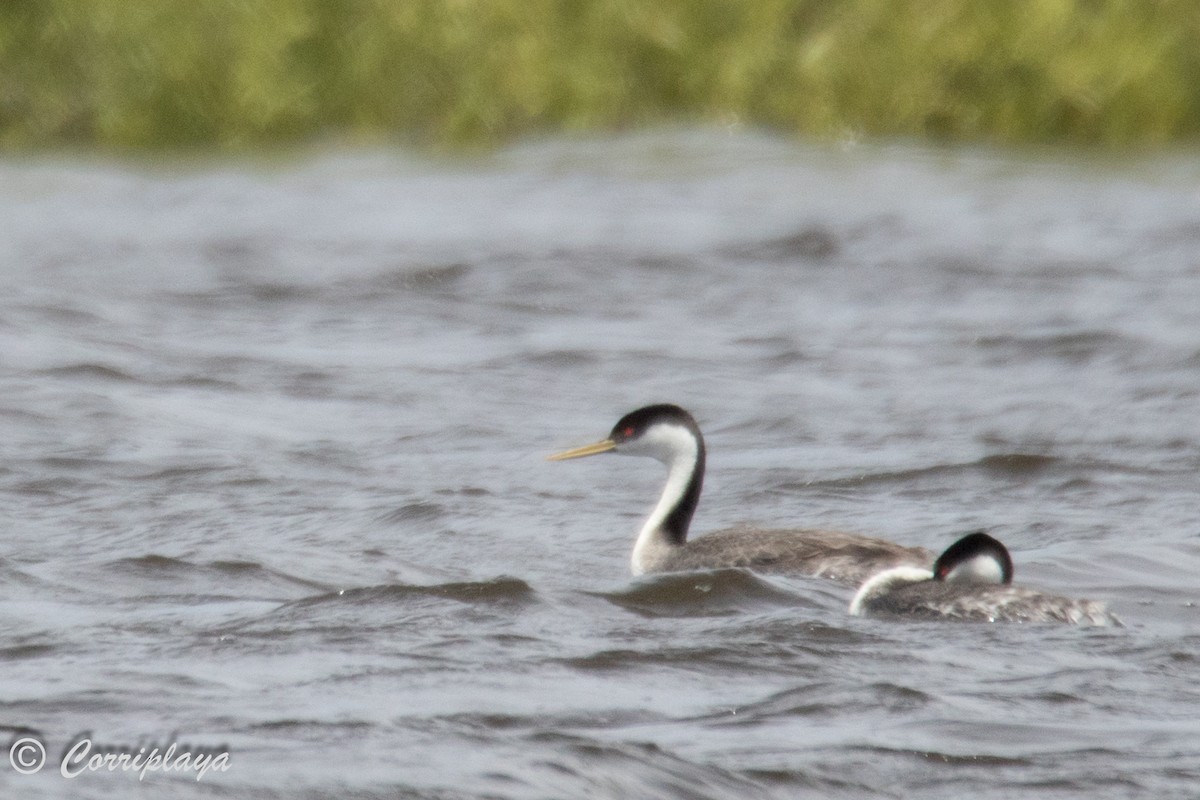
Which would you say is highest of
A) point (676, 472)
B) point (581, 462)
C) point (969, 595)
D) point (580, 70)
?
point (580, 70)

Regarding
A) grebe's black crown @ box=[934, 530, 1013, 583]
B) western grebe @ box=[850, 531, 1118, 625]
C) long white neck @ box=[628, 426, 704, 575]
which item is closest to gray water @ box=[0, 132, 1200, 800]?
western grebe @ box=[850, 531, 1118, 625]

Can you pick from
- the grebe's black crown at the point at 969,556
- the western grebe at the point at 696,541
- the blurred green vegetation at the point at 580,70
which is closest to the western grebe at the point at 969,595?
the grebe's black crown at the point at 969,556

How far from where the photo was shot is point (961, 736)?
259 inches

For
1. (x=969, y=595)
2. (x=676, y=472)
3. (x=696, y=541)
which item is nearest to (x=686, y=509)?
(x=676, y=472)

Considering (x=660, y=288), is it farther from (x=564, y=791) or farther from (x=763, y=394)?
(x=564, y=791)

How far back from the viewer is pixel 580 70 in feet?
69.5

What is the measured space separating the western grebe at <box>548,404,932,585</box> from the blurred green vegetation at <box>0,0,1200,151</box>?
11.1 metres

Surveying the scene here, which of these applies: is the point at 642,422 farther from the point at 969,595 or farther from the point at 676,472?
the point at 969,595

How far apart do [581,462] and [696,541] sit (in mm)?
2512

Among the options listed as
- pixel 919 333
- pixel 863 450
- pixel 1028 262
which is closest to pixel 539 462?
pixel 863 450

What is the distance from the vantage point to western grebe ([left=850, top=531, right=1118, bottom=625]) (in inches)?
314

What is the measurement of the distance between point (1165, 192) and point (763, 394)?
7474 millimetres

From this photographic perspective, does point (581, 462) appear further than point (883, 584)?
Yes

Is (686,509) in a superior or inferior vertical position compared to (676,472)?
inferior
